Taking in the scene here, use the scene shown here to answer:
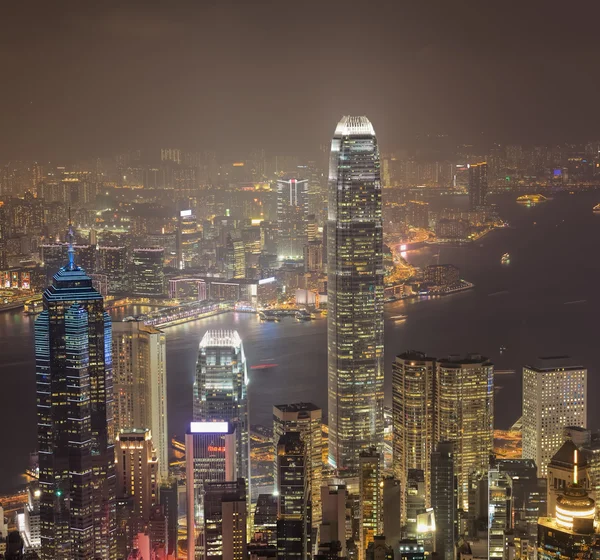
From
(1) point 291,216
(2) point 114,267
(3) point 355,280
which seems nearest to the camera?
(3) point 355,280

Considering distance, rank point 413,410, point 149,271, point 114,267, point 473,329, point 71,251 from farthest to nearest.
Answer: point 149,271 → point 114,267 → point 473,329 → point 71,251 → point 413,410

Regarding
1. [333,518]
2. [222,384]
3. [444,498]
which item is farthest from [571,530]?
[222,384]

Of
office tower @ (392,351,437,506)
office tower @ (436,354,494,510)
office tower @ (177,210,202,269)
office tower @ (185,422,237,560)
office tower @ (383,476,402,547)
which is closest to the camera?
office tower @ (383,476,402,547)

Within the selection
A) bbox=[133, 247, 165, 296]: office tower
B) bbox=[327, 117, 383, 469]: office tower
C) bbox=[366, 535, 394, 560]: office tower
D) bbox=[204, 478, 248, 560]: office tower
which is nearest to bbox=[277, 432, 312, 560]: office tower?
bbox=[204, 478, 248, 560]: office tower

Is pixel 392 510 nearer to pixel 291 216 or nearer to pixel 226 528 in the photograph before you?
pixel 226 528

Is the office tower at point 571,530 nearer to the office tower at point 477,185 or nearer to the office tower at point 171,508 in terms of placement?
the office tower at point 171,508

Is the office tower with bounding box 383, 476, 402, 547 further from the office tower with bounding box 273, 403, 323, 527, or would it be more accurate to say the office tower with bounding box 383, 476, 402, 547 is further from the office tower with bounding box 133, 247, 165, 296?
the office tower with bounding box 133, 247, 165, 296
